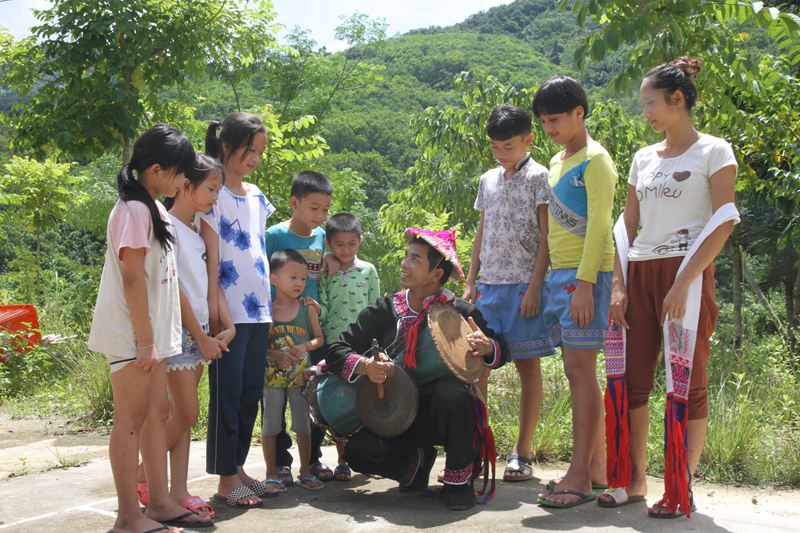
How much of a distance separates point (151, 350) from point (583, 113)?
2.38m

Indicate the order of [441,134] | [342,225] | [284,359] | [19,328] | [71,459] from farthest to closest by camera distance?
[441,134]
[19,328]
[71,459]
[342,225]
[284,359]

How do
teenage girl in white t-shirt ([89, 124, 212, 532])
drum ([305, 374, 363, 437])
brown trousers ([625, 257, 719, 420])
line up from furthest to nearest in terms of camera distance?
1. drum ([305, 374, 363, 437])
2. brown trousers ([625, 257, 719, 420])
3. teenage girl in white t-shirt ([89, 124, 212, 532])

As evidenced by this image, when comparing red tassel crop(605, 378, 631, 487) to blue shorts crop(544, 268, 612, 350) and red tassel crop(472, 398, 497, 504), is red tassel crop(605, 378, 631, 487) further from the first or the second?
red tassel crop(472, 398, 497, 504)

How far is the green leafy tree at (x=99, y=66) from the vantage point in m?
9.00

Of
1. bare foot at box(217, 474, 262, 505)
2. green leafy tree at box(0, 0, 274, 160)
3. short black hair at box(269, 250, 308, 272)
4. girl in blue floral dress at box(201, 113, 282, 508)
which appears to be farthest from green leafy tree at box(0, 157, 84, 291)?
bare foot at box(217, 474, 262, 505)

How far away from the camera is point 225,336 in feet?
13.4

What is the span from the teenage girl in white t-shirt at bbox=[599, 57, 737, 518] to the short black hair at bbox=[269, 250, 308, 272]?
5.57 feet

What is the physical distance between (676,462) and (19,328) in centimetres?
708

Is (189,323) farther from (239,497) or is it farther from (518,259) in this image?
(518,259)

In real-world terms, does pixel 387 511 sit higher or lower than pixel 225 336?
lower

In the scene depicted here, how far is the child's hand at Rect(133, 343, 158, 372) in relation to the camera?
356cm

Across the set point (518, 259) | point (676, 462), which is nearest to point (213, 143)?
point (518, 259)

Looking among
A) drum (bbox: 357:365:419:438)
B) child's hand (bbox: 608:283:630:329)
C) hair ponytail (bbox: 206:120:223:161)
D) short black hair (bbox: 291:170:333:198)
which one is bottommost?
drum (bbox: 357:365:419:438)

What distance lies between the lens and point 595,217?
4.10 metres
